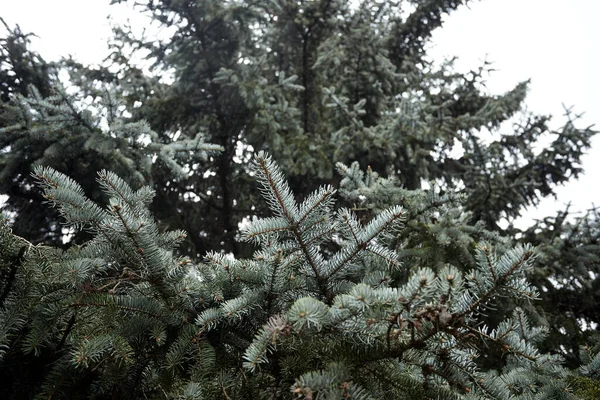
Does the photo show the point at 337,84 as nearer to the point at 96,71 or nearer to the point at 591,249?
the point at 96,71

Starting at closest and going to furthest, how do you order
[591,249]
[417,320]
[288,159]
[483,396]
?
[417,320]
[483,396]
[591,249]
[288,159]

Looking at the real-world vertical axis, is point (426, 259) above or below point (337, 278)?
above

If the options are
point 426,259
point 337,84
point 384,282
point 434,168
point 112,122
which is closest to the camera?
point 384,282

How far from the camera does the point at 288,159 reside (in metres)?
6.18

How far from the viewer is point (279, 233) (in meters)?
1.47

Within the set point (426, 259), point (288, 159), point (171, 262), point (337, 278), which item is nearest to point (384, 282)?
point (337, 278)

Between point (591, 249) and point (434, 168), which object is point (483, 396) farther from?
point (434, 168)

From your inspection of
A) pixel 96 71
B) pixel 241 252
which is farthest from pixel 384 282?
pixel 96 71

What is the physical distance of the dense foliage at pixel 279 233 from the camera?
4.37ft

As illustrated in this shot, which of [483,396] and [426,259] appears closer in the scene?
[483,396]

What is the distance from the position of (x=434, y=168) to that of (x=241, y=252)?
131 inches

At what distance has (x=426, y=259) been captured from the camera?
10.3 ft

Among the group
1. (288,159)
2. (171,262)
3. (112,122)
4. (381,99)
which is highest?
(381,99)

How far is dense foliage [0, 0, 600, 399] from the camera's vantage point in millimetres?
1333
